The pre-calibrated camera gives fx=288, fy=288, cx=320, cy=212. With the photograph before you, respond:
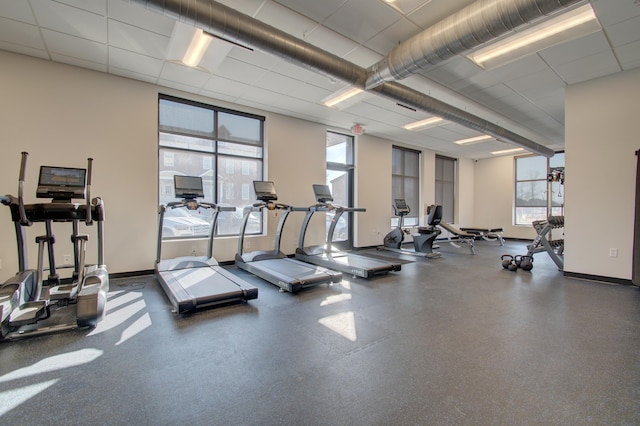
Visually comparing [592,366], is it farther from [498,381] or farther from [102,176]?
[102,176]

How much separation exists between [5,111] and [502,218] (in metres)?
13.4

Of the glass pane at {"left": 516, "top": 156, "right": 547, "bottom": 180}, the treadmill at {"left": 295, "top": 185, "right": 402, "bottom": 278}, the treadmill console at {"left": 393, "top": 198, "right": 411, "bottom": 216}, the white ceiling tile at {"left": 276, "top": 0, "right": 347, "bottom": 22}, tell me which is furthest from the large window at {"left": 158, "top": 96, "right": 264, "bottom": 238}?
the glass pane at {"left": 516, "top": 156, "right": 547, "bottom": 180}

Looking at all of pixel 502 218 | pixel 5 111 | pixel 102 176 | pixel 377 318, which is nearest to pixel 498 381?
pixel 377 318

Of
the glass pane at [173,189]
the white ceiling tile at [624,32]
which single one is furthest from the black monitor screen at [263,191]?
the white ceiling tile at [624,32]

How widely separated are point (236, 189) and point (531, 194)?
10318 millimetres

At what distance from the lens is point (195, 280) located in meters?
4.03

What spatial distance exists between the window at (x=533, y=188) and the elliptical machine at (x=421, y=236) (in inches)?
206

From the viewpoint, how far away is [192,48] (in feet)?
13.0

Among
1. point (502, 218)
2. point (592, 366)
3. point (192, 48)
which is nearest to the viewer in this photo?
point (592, 366)

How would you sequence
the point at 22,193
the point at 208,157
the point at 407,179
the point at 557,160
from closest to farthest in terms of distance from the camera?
the point at 22,193
the point at 208,157
the point at 407,179
the point at 557,160

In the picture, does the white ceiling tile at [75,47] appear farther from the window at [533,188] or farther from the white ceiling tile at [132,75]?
the window at [533,188]

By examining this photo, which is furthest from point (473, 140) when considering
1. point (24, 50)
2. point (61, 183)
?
point (24, 50)

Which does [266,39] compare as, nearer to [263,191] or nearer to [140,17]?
[140,17]

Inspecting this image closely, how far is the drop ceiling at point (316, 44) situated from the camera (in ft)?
10.3
